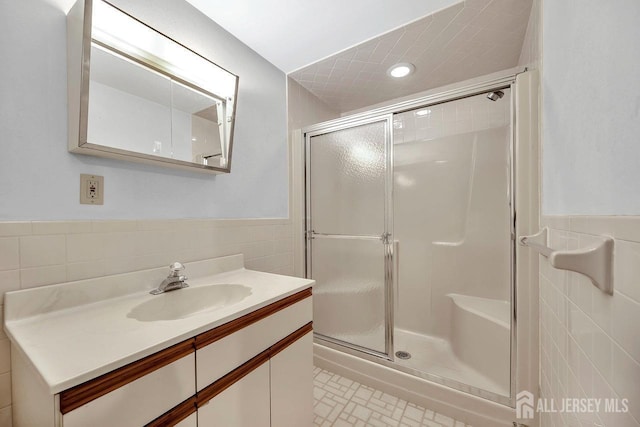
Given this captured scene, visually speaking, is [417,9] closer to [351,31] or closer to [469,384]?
[351,31]

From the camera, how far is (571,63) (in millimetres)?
697

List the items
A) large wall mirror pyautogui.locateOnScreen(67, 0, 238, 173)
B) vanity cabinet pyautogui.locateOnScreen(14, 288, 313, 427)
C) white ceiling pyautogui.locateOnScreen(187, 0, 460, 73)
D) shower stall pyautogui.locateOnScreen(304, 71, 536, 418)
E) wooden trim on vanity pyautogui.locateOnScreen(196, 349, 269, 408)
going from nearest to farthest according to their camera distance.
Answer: vanity cabinet pyautogui.locateOnScreen(14, 288, 313, 427), wooden trim on vanity pyautogui.locateOnScreen(196, 349, 269, 408), large wall mirror pyautogui.locateOnScreen(67, 0, 238, 173), white ceiling pyautogui.locateOnScreen(187, 0, 460, 73), shower stall pyautogui.locateOnScreen(304, 71, 536, 418)

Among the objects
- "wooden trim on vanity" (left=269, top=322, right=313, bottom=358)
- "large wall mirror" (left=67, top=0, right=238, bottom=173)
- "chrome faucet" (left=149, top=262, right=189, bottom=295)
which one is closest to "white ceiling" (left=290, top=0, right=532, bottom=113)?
"large wall mirror" (left=67, top=0, right=238, bottom=173)

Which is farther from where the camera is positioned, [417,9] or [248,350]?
[417,9]

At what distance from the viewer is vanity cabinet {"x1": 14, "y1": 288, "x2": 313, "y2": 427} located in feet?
1.75

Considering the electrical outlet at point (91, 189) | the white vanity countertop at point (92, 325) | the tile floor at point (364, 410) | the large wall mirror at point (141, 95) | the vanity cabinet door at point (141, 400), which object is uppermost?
the large wall mirror at point (141, 95)

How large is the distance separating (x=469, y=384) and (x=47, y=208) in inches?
81.6

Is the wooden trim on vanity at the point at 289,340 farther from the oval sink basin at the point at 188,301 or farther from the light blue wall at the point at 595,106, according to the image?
the light blue wall at the point at 595,106

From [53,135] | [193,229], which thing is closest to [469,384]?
[193,229]

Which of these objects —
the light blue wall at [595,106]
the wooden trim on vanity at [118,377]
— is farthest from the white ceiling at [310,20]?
the wooden trim on vanity at [118,377]

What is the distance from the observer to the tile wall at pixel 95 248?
2.51 ft

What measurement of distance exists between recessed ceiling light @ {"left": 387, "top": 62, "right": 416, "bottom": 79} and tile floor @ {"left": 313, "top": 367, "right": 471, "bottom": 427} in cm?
218

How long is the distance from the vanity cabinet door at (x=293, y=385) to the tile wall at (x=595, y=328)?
891 millimetres

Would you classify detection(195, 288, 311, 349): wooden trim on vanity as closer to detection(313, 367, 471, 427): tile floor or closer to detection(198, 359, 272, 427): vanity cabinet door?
detection(198, 359, 272, 427): vanity cabinet door
